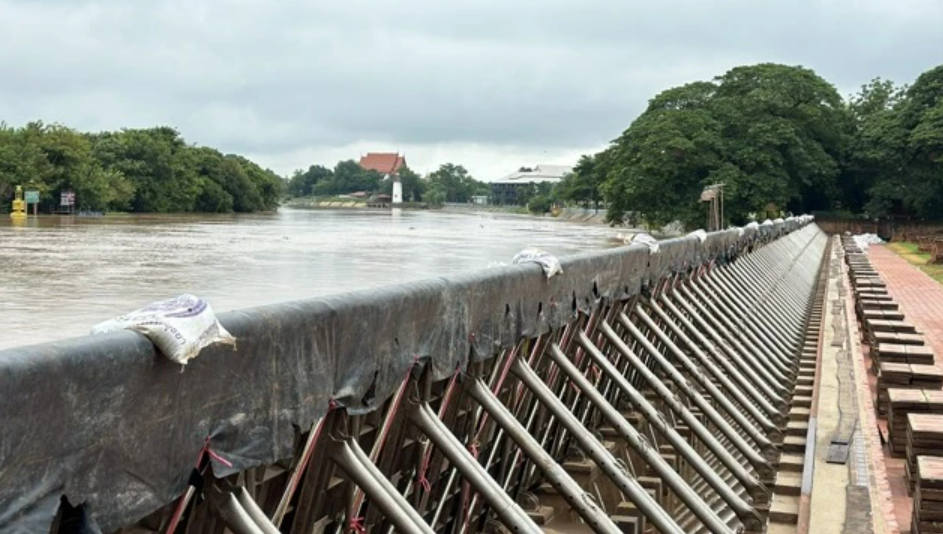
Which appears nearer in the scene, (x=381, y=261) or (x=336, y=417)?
(x=336, y=417)

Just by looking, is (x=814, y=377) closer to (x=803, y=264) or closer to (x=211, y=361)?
(x=211, y=361)

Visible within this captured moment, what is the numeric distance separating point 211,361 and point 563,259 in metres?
3.99

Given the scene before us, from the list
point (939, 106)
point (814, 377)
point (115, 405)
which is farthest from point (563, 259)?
point (939, 106)

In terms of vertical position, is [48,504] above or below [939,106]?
below

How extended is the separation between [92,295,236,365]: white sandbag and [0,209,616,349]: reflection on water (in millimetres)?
10238

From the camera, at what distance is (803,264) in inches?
1102

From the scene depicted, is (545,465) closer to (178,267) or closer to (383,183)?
(178,267)

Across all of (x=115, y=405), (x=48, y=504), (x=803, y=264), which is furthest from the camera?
(x=803, y=264)

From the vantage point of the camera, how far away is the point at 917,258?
41000 mm

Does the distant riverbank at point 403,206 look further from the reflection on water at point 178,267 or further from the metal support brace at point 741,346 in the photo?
the metal support brace at point 741,346

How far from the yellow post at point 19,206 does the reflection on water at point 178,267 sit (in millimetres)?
8794

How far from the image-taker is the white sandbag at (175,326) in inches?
104

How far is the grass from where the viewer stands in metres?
32.1

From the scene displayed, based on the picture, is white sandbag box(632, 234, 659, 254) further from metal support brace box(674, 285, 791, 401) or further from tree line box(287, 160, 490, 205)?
tree line box(287, 160, 490, 205)
